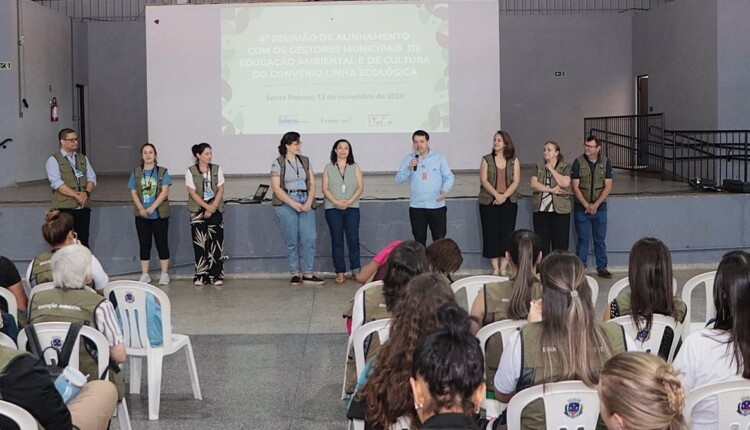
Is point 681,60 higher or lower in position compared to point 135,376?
higher

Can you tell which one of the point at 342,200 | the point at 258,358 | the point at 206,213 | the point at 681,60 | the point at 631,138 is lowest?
the point at 258,358

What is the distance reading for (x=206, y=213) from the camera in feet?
28.0

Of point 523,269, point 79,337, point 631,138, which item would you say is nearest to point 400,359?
point 523,269

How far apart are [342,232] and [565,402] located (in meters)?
6.15

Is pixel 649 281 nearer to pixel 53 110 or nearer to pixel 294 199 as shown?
pixel 294 199

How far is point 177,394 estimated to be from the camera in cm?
508

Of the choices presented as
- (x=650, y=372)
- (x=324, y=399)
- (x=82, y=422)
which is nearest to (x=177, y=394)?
(x=324, y=399)

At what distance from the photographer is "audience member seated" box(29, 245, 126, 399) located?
377cm

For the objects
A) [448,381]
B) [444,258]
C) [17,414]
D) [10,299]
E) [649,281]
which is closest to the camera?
[448,381]

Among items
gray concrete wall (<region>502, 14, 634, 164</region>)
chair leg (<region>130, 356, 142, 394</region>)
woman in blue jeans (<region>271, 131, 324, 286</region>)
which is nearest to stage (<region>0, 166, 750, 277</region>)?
woman in blue jeans (<region>271, 131, 324, 286</region>)

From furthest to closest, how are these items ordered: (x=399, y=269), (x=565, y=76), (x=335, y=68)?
(x=565, y=76) < (x=335, y=68) < (x=399, y=269)

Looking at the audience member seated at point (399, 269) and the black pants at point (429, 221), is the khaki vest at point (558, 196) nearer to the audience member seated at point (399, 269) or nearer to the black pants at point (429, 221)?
the black pants at point (429, 221)

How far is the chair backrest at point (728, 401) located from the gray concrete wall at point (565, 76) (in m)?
16.0

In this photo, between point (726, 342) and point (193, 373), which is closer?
point (726, 342)
